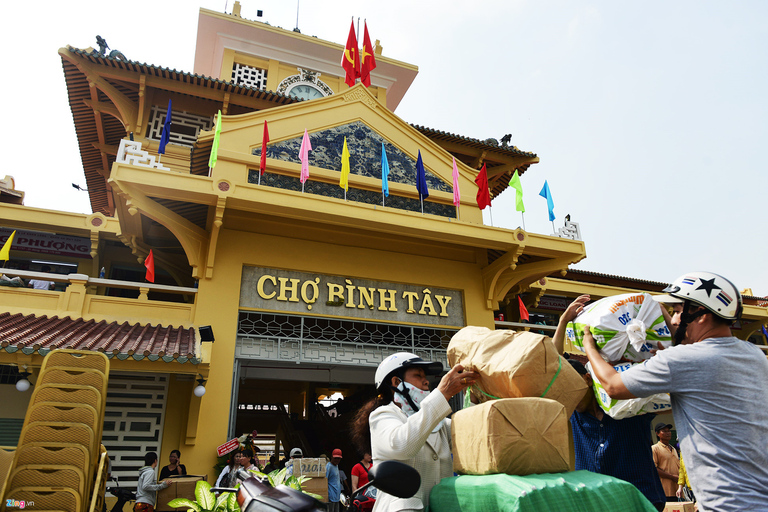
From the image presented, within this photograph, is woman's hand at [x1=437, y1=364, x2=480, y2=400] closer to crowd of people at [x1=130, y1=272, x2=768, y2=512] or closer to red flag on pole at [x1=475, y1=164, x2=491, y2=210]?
crowd of people at [x1=130, y1=272, x2=768, y2=512]

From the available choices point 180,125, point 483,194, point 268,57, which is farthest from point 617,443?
point 268,57

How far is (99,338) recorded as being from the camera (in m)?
7.06

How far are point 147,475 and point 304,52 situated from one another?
1285 cm

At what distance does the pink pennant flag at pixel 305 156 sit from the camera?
901 centimetres

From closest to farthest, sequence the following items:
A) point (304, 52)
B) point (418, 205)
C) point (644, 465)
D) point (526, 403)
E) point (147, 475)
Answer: point (526, 403)
point (644, 465)
point (147, 475)
point (418, 205)
point (304, 52)

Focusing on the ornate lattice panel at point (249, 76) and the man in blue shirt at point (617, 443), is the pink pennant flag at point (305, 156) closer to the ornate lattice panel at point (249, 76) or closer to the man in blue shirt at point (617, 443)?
the ornate lattice panel at point (249, 76)

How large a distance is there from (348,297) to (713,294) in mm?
7545

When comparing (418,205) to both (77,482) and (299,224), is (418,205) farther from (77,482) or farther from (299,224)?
(77,482)

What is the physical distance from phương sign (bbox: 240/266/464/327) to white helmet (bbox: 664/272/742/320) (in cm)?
736

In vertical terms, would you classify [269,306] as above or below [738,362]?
above

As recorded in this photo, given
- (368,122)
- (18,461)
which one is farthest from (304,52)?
(18,461)

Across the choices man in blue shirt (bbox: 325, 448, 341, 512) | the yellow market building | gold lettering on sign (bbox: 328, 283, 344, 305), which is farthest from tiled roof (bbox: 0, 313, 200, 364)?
man in blue shirt (bbox: 325, 448, 341, 512)

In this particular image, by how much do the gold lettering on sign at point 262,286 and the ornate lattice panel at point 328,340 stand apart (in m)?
0.35

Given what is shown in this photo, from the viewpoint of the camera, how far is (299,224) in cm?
945
